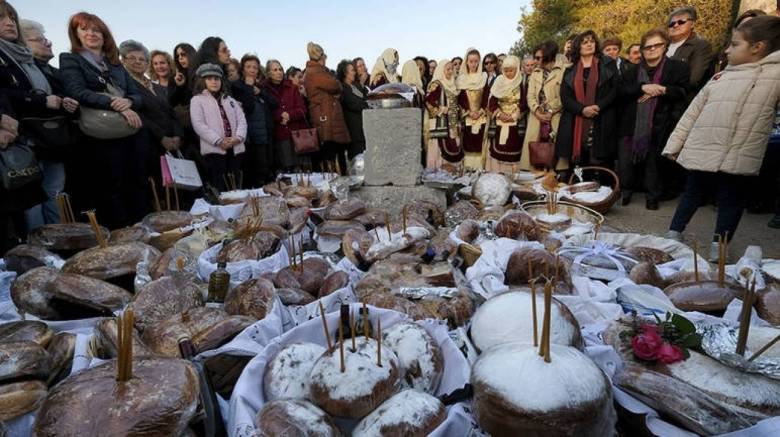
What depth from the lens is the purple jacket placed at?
5.07 meters

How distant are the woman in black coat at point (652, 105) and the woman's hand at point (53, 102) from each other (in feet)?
20.4

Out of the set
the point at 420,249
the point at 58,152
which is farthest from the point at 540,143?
the point at 58,152

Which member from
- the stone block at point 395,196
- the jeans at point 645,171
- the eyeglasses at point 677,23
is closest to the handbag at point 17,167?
the stone block at point 395,196

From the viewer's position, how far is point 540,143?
6414 mm

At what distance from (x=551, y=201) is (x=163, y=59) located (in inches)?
205

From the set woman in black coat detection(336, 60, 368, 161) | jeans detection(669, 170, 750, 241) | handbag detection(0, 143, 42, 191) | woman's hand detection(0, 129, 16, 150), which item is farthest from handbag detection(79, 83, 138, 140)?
jeans detection(669, 170, 750, 241)

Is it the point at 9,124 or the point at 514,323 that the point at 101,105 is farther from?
the point at 514,323

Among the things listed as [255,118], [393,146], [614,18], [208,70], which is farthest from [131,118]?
[614,18]

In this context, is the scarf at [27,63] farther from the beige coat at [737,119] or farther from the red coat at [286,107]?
the beige coat at [737,119]

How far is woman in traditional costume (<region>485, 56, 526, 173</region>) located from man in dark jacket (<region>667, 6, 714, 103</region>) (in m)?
2.06

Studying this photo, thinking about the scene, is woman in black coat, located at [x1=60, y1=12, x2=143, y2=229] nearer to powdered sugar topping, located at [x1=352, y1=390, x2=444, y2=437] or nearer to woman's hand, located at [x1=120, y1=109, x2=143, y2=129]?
woman's hand, located at [x1=120, y1=109, x2=143, y2=129]

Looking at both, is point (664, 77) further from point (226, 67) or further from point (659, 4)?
point (659, 4)

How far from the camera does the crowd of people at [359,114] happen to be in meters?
Result: 3.42

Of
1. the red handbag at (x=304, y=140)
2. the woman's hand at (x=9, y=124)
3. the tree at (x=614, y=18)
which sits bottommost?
the red handbag at (x=304, y=140)
